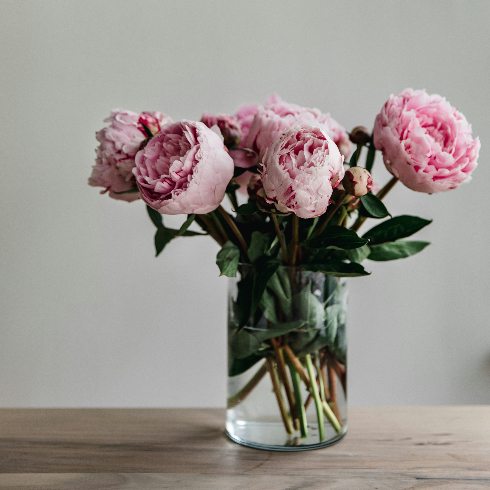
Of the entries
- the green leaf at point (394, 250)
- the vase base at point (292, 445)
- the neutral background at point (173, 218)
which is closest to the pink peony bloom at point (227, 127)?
the green leaf at point (394, 250)

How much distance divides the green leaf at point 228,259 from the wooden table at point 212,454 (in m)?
0.25

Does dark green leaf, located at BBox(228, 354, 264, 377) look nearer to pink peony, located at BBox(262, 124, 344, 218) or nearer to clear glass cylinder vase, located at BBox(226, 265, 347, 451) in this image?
clear glass cylinder vase, located at BBox(226, 265, 347, 451)

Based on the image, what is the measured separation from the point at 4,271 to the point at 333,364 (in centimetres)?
80

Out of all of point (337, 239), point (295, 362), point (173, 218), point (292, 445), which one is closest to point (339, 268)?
point (337, 239)

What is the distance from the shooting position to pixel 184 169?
20.2 inches

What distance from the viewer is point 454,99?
3.83 ft

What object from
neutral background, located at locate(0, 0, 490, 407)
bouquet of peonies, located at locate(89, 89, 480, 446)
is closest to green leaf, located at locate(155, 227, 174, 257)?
bouquet of peonies, located at locate(89, 89, 480, 446)

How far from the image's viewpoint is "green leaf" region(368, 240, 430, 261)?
2.22ft

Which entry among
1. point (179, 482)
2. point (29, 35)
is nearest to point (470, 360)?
point (179, 482)

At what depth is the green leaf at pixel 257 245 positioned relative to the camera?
639mm

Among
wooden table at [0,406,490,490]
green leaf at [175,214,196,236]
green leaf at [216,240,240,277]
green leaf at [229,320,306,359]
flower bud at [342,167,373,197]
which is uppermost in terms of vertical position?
flower bud at [342,167,373,197]

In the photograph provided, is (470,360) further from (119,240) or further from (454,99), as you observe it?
(119,240)

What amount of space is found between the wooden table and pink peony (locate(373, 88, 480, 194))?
35cm

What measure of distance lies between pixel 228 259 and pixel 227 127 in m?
0.16
